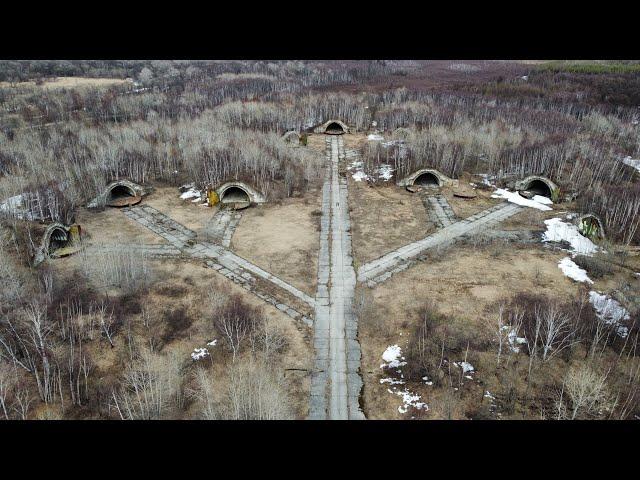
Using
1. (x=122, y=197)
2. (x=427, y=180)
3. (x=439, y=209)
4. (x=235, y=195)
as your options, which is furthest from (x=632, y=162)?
(x=122, y=197)

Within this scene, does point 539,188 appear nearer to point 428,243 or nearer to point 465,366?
point 428,243

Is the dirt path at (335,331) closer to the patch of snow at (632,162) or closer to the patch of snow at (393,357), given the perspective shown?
the patch of snow at (393,357)

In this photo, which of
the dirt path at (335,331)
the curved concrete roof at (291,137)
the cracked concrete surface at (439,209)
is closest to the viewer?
the dirt path at (335,331)

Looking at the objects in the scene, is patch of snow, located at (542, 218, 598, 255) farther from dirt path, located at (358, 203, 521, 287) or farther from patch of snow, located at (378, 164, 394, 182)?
patch of snow, located at (378, 164, 394, 182)

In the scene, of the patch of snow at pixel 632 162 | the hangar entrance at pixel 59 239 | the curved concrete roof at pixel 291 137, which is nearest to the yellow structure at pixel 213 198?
the hangar entrance at pixel 59 239

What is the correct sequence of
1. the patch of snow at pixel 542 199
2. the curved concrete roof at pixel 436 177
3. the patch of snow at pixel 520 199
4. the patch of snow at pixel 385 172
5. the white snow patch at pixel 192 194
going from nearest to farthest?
the patch of snow at pixel 520 199 < the patch of snow at pixel 542 199 < the white snow patch at pixel 192 194 < the curved concrete roof at pixel 436 177 < the patch of snow at pixel 385 172

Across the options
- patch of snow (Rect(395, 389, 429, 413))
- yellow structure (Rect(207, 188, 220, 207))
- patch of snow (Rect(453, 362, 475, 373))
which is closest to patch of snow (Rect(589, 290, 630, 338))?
patch of snow (Rect(453, 362, 475, 373))
